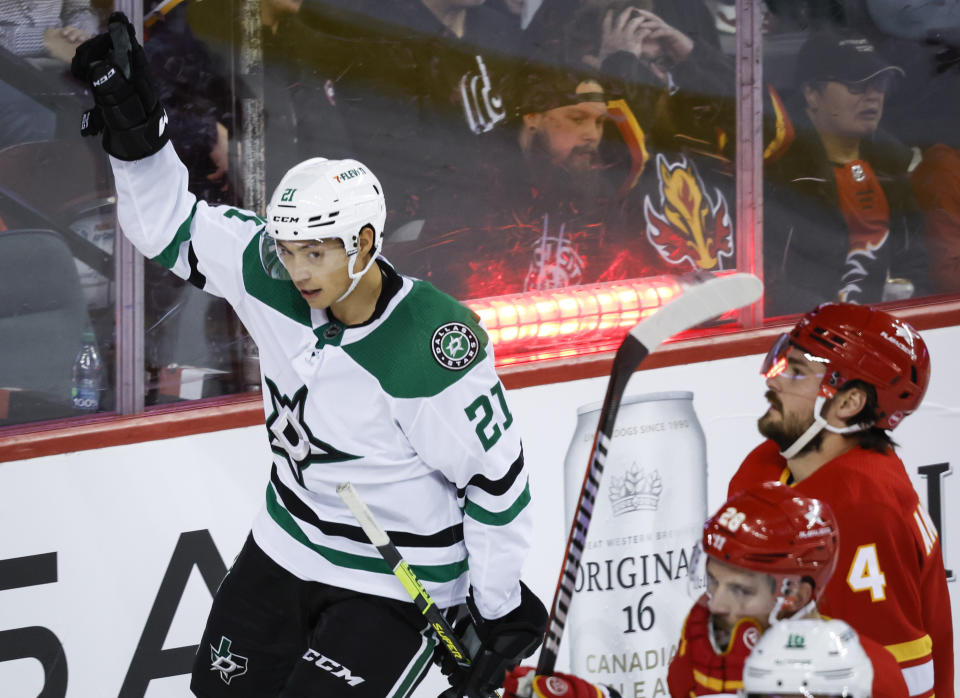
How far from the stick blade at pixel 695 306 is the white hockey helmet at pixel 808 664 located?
0.72 meters

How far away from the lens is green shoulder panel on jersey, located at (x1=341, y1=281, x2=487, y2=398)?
2.52m

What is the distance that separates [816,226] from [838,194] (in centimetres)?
12

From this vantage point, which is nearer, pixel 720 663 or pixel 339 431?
pixel 720 663

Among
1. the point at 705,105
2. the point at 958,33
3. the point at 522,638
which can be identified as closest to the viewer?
the point at 522,638

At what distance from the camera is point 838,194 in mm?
4168

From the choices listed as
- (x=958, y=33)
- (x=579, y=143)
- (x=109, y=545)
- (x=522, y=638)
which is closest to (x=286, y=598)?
(x=522, y=638)

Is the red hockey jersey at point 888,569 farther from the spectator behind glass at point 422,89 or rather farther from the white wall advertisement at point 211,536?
the spectator behind glass at point 422,89

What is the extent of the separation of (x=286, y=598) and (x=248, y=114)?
1181 mm

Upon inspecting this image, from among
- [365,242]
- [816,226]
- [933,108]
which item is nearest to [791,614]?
[365,242]

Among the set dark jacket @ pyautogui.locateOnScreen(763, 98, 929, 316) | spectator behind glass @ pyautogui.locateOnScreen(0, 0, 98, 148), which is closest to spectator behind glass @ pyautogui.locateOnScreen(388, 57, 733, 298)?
dark jacket @ pyautogui.locateOnScreen(763, 98, 929, 316)

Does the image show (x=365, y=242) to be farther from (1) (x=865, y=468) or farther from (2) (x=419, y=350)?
(1) (x=865, y=468)

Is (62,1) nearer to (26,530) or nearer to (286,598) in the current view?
(26,530)

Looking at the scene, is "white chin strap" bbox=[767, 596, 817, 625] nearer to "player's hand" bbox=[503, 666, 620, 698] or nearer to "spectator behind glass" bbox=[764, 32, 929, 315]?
"player's hand" bbox=[503, 666, 620, 698]

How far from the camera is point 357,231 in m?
2.45
